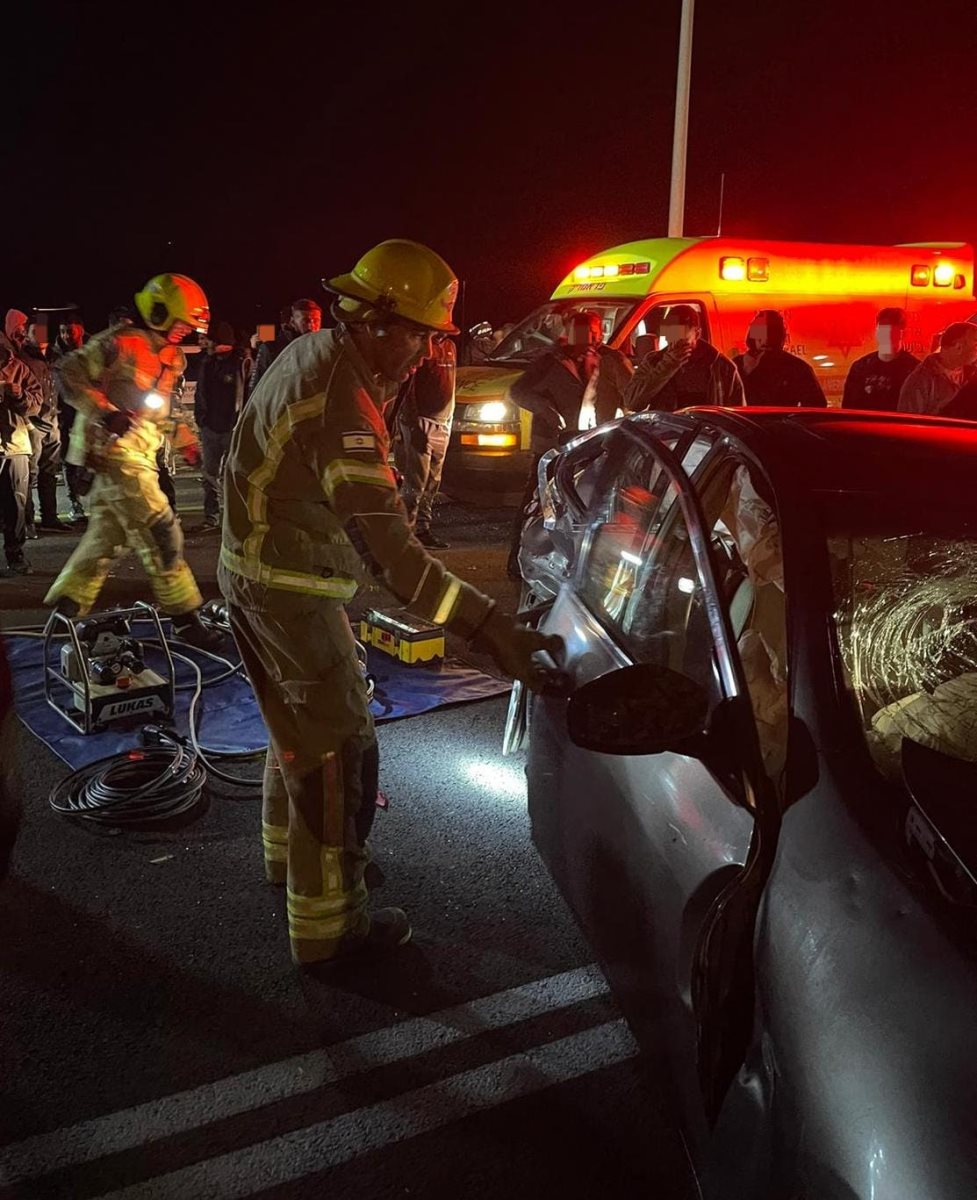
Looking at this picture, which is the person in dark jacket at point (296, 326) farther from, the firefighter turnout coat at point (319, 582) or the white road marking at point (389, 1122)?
the white road marking at point (389, 1122)

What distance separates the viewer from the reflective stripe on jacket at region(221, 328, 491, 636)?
2559 millimetres

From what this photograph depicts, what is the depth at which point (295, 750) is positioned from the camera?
9.44ft

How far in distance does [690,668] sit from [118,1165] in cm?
177

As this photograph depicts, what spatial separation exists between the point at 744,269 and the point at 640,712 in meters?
8.25

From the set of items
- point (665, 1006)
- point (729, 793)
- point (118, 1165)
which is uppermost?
point (729, 793)

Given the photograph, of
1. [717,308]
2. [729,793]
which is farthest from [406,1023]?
[717,308]

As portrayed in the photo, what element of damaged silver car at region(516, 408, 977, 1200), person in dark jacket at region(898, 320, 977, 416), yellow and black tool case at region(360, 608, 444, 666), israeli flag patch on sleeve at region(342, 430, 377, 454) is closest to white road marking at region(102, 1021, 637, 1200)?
damaged silver car at region(516, 408, 977, 1200)

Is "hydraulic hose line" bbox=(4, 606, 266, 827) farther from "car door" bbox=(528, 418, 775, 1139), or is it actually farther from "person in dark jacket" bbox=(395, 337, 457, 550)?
"person in dark jacket" bbox=(395, 337, 457, 550)

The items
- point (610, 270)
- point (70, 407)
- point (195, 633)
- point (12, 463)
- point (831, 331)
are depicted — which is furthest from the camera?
point (831, 331)

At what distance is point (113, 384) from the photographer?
5582 millimetres

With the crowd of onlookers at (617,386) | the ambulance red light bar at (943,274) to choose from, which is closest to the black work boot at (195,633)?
the crowd of onlookers at (617,386)

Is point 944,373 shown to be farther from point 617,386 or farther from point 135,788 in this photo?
point 135,788

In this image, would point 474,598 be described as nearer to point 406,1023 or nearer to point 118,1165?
point 406,1023

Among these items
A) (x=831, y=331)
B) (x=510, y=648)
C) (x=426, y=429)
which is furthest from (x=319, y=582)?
(x=831, y=331)
